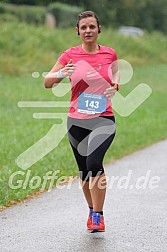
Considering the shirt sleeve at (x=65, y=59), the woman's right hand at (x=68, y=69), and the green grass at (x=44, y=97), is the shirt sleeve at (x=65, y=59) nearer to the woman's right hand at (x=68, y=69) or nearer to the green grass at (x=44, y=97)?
the woman's right hand at (x=68, y=69)

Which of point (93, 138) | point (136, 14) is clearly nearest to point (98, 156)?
point (93, 138)

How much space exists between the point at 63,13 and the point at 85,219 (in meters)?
45.6

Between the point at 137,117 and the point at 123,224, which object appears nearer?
the point at 123,224

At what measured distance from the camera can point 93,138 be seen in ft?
23.0

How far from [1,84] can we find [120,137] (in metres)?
9.26

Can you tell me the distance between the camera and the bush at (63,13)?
5216 centimetres

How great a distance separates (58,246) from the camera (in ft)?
21.6

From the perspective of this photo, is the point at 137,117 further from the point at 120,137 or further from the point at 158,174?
the point at 158,174

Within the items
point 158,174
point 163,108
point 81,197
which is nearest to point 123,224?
point 81,197

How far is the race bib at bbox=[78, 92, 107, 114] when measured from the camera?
6.91 m

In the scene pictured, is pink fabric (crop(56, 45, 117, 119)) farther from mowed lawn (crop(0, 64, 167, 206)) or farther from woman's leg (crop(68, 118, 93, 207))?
mowed lawn (crop(0, 64, 167, 206))

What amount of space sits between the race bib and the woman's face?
0.48 meters

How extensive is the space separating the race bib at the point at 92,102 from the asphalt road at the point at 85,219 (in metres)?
1.13

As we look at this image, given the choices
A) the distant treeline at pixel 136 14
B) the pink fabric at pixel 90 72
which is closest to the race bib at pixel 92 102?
the pink fabric at pixel 90 72
